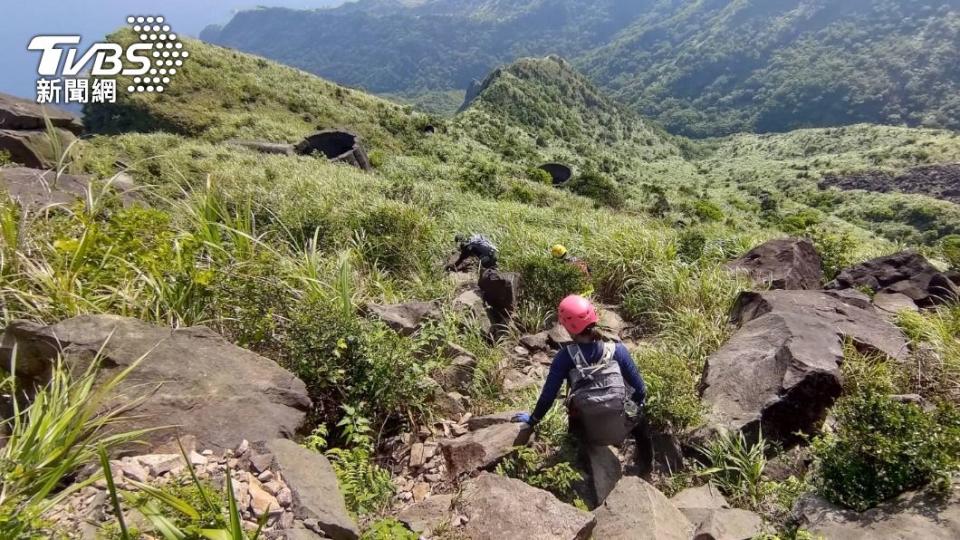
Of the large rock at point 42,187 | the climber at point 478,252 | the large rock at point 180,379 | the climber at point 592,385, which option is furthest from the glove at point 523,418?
the large rock at point 42,187

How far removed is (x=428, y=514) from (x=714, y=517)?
6.36ft

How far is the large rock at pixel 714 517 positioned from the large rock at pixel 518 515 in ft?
2.67

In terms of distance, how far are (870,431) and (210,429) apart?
4.48 metres

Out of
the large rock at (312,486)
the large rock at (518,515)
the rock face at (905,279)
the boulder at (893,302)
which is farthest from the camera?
the rock face at (905,279)

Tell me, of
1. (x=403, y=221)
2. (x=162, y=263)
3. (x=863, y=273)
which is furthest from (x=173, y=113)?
(x=863, y=273)

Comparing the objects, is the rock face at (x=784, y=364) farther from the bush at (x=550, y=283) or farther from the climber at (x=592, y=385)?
the bush at (x=550, y=283)

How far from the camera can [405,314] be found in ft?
20.1

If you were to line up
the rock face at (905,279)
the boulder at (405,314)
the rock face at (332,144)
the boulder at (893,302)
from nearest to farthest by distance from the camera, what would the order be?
the boulder at (405,314) < the boulder at (893,302) < the rock face at (905,279) < the rock face at (332,144)

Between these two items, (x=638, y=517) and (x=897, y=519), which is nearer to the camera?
(x=897, y=519)

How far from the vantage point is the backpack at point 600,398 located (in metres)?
4.37

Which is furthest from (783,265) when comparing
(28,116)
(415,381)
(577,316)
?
(28,116)

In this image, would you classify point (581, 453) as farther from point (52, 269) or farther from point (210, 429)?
point (52, 269)

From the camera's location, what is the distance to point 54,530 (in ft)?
7.84

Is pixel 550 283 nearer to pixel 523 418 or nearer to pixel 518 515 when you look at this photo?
pixel 523 418
